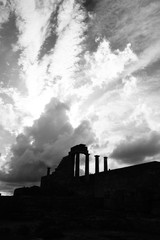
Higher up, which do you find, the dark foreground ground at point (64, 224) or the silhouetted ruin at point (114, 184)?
the silhouetted ruin at point (114, 184)

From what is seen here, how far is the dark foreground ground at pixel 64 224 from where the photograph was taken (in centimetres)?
638

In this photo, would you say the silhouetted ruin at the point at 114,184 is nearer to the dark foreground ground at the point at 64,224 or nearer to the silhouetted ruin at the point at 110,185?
the silhouetted ruin at the point at 110,185

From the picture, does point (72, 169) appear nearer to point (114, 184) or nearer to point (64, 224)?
point (114, 184)

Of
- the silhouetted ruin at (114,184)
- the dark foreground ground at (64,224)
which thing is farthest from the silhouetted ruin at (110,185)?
the dark foreground ground at (64,224)

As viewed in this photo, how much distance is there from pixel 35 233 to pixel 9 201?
17.3 ft

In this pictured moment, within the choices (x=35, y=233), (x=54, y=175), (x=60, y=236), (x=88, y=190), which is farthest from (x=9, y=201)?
(x=54, y=175)

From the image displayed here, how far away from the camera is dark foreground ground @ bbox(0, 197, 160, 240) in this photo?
20.9ft

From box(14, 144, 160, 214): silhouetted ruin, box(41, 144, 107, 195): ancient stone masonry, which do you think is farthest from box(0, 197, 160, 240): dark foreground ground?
box(41, 144, 107, 195): ancient stone masonry

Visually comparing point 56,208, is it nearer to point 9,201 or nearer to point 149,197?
point 9,201

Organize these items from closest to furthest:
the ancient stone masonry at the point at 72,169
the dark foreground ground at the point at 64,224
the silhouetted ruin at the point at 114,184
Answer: the dark foreground ground at the point at 64,224 < the silhouetted ruin at the point at 114,184 < the ancient stone masonry at the point at 72,169

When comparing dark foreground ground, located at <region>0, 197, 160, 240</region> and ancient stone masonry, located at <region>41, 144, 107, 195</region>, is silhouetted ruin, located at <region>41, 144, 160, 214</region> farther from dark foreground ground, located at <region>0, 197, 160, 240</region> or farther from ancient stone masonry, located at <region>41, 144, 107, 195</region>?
dark foreground ground, located at <region>0, 197, 160, 240</region>

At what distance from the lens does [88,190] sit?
80.7 ft

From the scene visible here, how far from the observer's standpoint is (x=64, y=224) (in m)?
8.00

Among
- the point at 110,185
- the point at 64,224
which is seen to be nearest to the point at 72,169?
the point at 110,185
